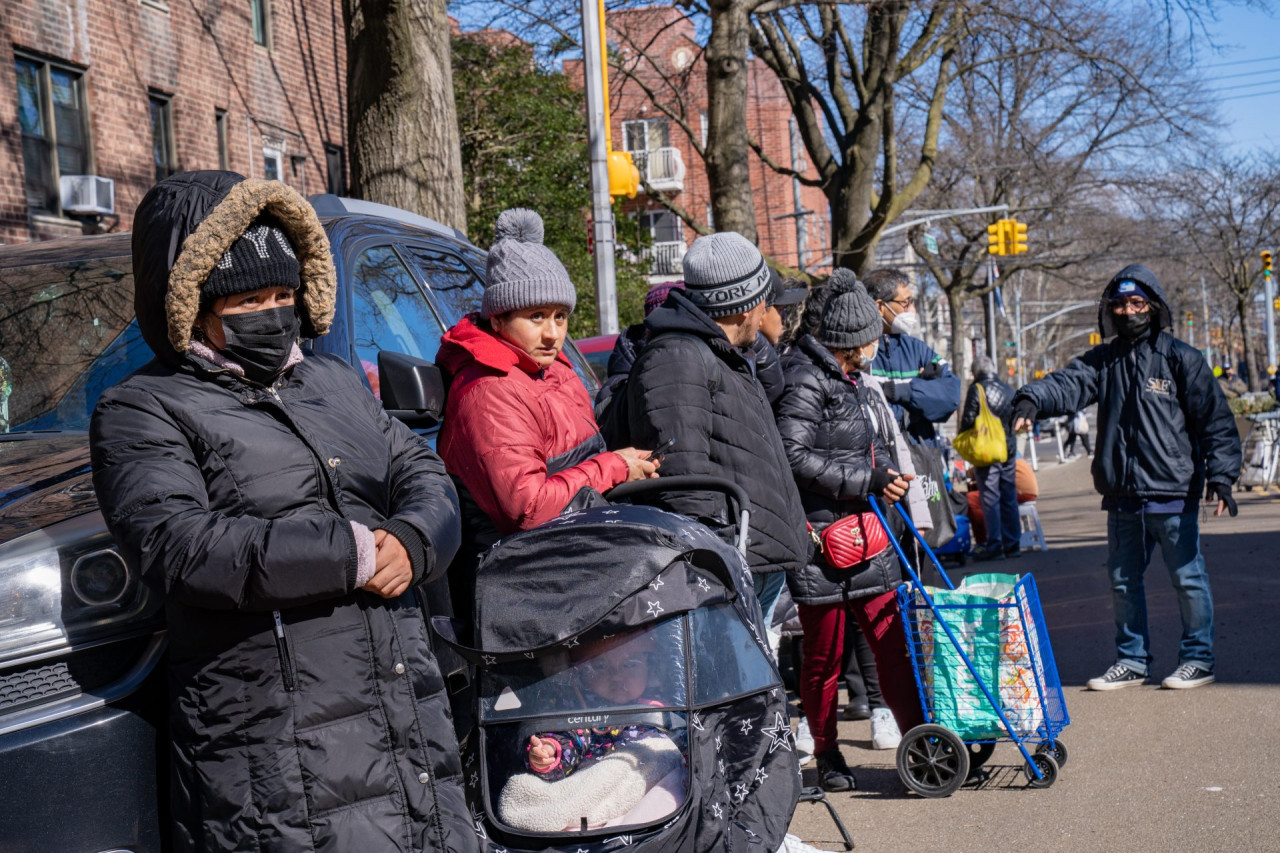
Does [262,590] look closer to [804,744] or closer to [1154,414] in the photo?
[804,744]

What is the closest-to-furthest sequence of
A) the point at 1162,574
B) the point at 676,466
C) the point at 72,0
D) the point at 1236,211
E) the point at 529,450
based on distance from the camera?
the point at 529,450
the point at 676,466
the point at 1162,574
the point at 72,0
the point at 1236,211

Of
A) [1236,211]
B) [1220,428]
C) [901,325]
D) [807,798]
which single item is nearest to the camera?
[807,798]

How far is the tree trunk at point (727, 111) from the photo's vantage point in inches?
600

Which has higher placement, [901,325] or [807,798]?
[901,325]

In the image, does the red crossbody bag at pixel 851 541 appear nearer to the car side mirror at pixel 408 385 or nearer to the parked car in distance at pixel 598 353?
the car side mirror at pixel 408 385

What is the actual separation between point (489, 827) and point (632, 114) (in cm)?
4328

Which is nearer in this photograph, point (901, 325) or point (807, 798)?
point (807, 798)

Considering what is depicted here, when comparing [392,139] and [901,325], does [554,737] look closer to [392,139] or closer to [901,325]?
[901,325]

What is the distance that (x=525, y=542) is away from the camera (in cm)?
324

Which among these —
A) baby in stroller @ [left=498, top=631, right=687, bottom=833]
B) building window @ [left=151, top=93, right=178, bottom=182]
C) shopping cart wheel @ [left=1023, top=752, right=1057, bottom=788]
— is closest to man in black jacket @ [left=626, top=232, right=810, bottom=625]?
baby in stroller @ [left=498, top=631, right=687, bottom=833]

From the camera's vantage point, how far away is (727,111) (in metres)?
15.4

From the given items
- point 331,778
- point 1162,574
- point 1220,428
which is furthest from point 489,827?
point 1162,574

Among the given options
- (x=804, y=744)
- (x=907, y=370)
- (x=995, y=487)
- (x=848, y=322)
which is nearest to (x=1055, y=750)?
(x=804, y=744)

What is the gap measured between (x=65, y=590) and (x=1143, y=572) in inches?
229
